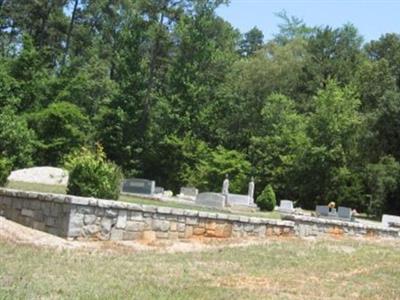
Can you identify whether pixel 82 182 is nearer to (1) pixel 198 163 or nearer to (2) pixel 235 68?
(1) pixel 198 163

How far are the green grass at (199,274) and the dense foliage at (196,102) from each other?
1000 inches

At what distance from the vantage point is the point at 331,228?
15914 mm

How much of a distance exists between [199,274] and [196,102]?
3630 cm

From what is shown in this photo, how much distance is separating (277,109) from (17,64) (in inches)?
714

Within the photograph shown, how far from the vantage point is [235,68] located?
49.7 m

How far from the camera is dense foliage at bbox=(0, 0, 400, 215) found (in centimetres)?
3872

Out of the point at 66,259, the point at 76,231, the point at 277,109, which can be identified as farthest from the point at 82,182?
the point at 277,109

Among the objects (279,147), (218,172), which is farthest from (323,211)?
(279,147)

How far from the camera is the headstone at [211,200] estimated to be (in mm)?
24500

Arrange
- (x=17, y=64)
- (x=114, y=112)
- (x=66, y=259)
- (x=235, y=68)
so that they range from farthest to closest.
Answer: (x=235, y=68)
(x=114, y=112)
(x=17, y=64)
(x=66, y=259)

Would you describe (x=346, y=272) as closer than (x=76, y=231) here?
Yes

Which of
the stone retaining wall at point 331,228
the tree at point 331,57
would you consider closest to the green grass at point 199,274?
the stone retaining wall at point 331,228

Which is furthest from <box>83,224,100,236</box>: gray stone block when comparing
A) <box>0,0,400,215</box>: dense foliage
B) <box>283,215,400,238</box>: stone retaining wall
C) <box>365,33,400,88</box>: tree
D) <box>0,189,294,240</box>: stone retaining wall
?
<box>365,33,400,88</box>: tree

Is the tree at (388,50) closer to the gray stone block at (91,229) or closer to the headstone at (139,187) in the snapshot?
the headstone at (139,187)
